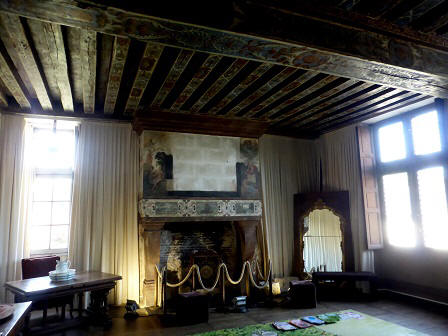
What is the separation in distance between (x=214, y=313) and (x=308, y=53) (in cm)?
500

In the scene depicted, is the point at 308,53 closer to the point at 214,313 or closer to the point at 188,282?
the point at 214,313

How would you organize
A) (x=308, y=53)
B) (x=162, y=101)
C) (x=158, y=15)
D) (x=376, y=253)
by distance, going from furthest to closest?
(x=376, y=253) < (x=162, y=101) < (x=308, y=53) < (x=158, y=15)

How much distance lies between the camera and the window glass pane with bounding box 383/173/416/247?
23.5 feet

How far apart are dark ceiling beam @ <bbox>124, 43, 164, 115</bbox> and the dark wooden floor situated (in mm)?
4045

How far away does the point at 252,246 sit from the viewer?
7.48 meters

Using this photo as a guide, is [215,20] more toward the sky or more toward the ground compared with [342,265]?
more toward the sky

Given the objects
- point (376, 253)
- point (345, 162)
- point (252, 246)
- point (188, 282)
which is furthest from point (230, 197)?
point (376, 253)

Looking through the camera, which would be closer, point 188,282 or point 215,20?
point 215,20

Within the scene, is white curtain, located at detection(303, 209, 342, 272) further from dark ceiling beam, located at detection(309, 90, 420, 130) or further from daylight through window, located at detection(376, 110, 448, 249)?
dark ceiling beam, located at detection(309, 90, 420, 130)

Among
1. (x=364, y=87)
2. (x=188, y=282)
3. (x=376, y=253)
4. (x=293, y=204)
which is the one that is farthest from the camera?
(x=293, y=204)

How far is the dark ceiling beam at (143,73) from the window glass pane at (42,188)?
2.34 m

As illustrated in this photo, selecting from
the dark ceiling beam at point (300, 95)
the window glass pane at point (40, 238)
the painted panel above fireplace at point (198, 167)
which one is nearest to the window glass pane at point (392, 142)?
the dark ceiling beam at point (300, 95)

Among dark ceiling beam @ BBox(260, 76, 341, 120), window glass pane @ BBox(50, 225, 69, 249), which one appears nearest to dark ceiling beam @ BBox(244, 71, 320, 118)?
dark ceiling beam @ BBox(260, 76, 341, 120)

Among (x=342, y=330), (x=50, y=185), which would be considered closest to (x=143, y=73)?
(x=50, y=185)
